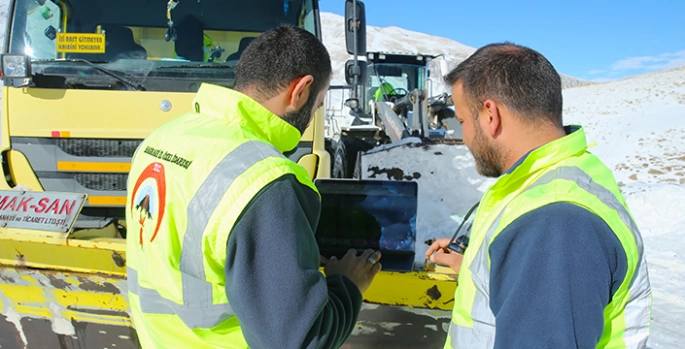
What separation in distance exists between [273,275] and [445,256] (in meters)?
1.09

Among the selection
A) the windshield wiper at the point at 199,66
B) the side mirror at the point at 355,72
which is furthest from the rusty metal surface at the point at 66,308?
the side mirror at the point at 355,72

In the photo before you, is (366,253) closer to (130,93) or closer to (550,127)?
(550,127)

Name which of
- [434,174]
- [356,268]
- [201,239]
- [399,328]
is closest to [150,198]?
[201,239]

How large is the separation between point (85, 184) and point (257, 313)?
290cm

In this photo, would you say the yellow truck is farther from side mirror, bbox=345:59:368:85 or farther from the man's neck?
the man's neck

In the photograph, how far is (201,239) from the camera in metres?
1.37

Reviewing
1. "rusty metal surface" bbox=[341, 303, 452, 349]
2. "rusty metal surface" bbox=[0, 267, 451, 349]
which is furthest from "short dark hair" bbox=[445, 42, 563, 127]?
"rusty metal surface" bbox=[0, 267, 451, 349]

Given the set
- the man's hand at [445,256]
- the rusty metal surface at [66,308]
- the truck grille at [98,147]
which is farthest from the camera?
the truck grille at [98,147]

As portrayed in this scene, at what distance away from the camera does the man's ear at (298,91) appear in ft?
5.30

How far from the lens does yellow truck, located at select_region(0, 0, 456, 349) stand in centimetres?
275

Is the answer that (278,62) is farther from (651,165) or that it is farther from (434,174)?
(651,165)

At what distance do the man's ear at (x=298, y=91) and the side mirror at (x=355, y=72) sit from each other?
2.76 m

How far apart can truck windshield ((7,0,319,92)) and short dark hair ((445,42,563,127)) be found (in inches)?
108

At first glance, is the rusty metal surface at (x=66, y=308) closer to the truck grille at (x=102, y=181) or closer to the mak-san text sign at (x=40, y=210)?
the mak-san text sign at (x=40, y=210)
